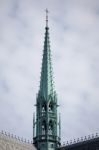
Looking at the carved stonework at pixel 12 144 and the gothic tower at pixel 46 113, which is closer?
the carved stonework at pixel 12 144

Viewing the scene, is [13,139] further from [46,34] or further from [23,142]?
[46,34]

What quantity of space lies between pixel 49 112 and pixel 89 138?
26.8 feet

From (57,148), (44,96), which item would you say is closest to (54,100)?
(44,96)

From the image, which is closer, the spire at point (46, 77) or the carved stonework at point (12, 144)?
the carved stonework at point (12, 144)

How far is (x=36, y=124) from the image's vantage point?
10888 centimetres

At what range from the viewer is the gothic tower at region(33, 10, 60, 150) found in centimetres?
10638

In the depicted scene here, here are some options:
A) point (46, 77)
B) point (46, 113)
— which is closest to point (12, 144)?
point (46, 113)

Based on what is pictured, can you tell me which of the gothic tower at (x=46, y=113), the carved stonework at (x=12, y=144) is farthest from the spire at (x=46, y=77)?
the carved stonework at (x=12, y=144)

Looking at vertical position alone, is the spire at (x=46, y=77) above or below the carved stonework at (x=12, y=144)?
above

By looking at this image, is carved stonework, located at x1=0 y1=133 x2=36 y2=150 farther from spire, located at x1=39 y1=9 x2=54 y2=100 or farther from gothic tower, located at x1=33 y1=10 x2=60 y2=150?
spire, located at x1=39 y1=9 x2=54 y2=100

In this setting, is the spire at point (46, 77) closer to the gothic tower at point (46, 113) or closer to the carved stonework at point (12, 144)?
the gothic tower at point (46, 113)

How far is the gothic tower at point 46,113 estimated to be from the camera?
106m

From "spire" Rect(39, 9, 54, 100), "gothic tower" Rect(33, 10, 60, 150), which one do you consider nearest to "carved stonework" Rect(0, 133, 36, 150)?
"gothic tower" Rect(33, 10, 60, 150)

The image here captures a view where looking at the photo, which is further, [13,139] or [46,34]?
[46,34]
